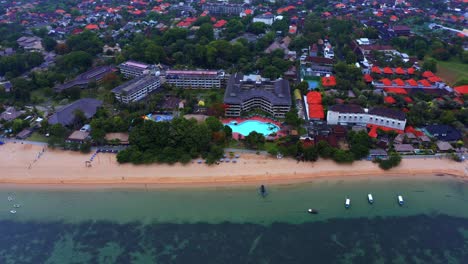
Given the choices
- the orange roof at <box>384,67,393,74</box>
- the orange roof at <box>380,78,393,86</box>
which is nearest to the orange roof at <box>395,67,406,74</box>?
the orange roof at <box>384,67,393,74</box>

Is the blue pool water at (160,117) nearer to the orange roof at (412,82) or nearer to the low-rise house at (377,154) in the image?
the low-rise house at (377,154)

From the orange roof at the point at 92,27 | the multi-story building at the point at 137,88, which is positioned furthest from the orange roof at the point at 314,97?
the orange roof at the point at 92,27

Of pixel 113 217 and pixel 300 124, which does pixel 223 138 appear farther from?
pixel 113 217

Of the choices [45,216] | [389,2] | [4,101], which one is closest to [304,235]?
[45,216]

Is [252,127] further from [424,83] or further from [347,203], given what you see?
[424,83]

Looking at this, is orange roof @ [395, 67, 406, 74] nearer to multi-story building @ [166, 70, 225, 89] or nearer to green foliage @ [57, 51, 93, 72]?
multi-story building @ [166, 70, 225, 89]

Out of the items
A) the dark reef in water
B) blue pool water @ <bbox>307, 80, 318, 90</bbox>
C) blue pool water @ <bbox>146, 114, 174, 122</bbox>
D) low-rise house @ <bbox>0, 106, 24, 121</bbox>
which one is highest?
low-rise house @ <bbox>0, 106, 24, 121</bbox>

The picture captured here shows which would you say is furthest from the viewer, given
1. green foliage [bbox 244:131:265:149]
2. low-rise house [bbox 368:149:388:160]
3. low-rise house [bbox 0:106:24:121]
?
low-rise house [bbox 0:106:24:121]
